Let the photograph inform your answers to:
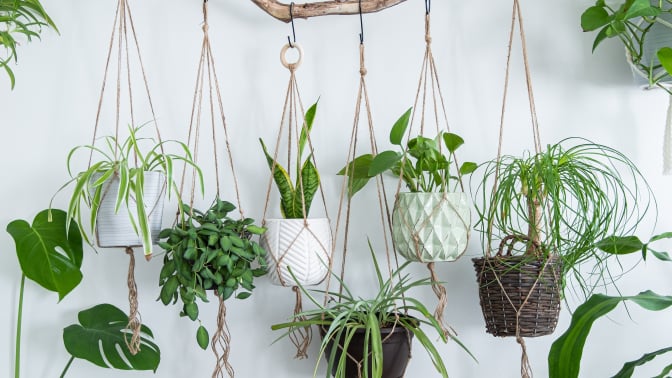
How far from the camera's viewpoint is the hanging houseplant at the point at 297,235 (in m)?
1.35

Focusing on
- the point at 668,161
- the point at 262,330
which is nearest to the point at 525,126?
the point at 668,161

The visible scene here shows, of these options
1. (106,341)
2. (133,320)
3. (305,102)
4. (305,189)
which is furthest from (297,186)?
(106,341)

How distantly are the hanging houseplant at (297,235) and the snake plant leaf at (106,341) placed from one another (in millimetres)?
365

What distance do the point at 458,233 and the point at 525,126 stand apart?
383mm

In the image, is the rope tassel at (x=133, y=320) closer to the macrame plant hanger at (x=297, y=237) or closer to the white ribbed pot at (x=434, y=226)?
the macrame plant hanger at (x=297, y=237)

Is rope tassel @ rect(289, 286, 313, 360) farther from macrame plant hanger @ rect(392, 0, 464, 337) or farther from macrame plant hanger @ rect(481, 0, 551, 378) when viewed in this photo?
macrame plant hanger @ rect(481, 0, 551, 378)

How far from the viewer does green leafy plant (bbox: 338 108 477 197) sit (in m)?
1.34

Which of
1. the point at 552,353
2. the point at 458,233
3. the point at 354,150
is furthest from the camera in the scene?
the point at 354,150

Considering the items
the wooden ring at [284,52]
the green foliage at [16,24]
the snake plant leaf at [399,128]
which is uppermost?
the green foliage at [16,24]

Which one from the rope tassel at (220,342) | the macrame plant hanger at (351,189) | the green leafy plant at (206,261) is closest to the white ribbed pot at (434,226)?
the macrame plant hanger at (351,189)

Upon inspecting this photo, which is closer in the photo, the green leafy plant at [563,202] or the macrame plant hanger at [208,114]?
the green leafy plant at [563,202]

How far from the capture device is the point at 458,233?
4.35ft

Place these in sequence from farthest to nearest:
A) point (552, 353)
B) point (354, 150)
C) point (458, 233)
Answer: point (354, 150)
point (458, 233)
point (552, 353)

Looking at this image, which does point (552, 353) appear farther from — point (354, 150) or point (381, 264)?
point (354, 150)
